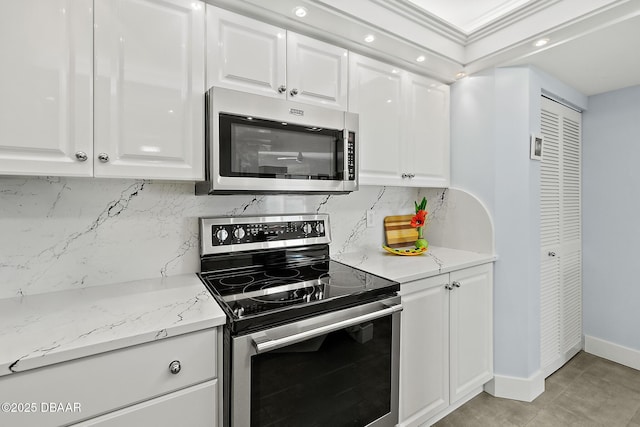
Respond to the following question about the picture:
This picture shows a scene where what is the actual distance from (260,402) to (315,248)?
0.92 m

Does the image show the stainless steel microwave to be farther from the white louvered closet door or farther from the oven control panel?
the white louvered closet door

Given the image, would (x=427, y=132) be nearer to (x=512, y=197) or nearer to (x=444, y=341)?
(x=512, y=197)

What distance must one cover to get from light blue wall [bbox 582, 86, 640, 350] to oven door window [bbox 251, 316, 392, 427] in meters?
2.31

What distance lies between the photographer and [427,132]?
2.21 m

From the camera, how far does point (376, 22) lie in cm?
167

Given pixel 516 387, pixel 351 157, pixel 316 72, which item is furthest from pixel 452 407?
pixel 316 72

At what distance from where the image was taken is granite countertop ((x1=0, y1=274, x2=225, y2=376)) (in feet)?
2.81

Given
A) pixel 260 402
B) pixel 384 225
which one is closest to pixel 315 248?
pixel 384 225

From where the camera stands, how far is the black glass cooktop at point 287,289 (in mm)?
1140

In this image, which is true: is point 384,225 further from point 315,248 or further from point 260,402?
point 260,402

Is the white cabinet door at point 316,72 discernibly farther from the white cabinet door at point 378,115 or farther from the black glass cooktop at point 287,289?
the black glass cooktop at point 287,289

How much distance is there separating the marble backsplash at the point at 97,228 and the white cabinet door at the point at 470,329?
1.22 metres

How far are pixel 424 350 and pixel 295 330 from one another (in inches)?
35.8

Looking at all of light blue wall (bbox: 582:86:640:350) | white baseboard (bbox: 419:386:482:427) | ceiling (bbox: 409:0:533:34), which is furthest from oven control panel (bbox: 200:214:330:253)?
light blue wall (bbox: 582:86:640:350)
